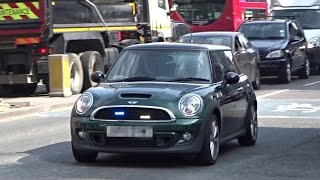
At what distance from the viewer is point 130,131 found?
8.45 m

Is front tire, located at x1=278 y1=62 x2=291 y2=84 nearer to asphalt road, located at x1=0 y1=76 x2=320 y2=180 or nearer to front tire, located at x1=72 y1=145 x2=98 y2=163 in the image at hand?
asphalt road, located at x1=0 y1=76 x2=320 y2=180

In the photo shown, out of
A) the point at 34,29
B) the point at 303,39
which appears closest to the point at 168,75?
the point at 34,29

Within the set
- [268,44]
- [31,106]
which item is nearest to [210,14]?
[268,44]

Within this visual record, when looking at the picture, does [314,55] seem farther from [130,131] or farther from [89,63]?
[130,131]

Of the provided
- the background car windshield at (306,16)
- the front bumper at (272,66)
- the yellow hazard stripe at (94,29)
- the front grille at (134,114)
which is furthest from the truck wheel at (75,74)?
the background car windshield at (306,16)

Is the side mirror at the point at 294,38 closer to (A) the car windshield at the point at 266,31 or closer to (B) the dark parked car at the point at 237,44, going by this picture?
(A) the car windshield at the point at 266,31

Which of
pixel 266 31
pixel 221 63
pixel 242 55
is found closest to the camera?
pixel 221 63

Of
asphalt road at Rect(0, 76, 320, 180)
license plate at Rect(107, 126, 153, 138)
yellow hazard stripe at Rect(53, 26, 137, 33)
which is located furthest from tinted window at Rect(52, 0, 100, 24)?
license plate at Rect(107, 126, 153, 138)

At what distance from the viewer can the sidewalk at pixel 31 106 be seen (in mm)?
14797

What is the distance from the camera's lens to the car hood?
851cm

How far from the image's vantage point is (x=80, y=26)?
62.1ft

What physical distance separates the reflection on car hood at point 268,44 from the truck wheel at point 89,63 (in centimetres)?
498

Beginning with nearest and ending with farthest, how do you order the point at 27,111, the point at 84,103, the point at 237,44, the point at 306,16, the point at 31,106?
the point at 84,103, the point at 27,111, the point at 31,106, the point at 237,44, the point at 306,16

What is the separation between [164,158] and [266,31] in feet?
45.8
